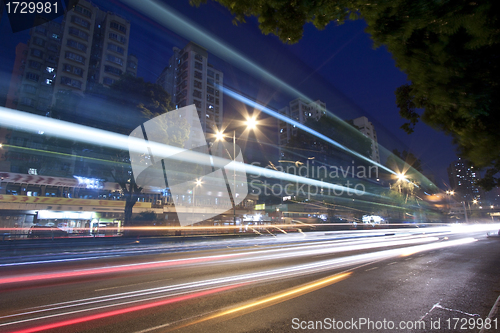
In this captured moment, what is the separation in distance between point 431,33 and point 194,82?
65.8 meters

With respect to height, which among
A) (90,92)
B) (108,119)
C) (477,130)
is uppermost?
(90,92)

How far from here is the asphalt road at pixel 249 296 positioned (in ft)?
13.8

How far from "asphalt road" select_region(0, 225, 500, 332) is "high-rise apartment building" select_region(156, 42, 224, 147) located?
58.5m

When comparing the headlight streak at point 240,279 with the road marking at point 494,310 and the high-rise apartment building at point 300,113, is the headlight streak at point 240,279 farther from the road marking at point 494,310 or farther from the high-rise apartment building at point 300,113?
the high-rise apartment building at point 300,113

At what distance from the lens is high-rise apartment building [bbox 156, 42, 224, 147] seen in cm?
6400

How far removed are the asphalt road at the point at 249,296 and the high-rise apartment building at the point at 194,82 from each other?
192 feet

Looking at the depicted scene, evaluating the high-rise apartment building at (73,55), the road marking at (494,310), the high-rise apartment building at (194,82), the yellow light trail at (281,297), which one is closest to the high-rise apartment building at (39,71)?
the high-rise apartment building at (73,55)

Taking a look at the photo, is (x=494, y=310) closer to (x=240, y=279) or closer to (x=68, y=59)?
(x=240, y=279)

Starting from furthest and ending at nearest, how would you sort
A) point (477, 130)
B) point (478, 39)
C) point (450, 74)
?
point (477, 130) < point (450, 74) < point (478, 39)

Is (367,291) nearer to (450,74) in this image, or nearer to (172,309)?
(172,309)

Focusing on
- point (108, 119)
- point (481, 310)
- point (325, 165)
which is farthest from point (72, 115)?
point (325, 165)

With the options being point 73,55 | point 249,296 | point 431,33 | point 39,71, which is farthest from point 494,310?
point 39,71

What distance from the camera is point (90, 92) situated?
22.2 m

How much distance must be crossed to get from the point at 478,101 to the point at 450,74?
85 cm
